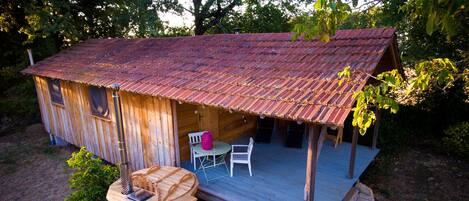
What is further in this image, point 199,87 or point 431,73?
point 199,87

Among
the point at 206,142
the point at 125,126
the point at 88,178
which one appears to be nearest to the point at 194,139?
the point at 206,142

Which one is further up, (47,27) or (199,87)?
(47,27)

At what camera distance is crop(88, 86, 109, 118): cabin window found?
732cm

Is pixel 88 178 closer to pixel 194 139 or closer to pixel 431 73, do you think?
pixel 194 139

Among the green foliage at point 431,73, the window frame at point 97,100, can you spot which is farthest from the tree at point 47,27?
the green foliage at point 431,73

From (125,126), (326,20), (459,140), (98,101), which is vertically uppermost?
(326,20)

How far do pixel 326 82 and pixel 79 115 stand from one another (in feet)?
24.1

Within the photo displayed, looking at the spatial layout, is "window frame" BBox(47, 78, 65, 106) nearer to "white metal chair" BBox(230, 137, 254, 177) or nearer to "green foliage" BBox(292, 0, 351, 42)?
"white metal chair" BBox(230, 137, 254, 177)

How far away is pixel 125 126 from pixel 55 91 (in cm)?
388

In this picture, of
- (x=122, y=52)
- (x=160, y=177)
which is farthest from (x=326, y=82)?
(x=122, y=52)

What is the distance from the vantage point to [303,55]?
219 inches

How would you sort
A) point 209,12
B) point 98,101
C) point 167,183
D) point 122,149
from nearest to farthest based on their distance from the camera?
point 122,149, point 167,183, point 98,101, point 209,12

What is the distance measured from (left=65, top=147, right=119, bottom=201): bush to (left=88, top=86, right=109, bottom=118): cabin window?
1.83 meters

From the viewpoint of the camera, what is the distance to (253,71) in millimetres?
5477
